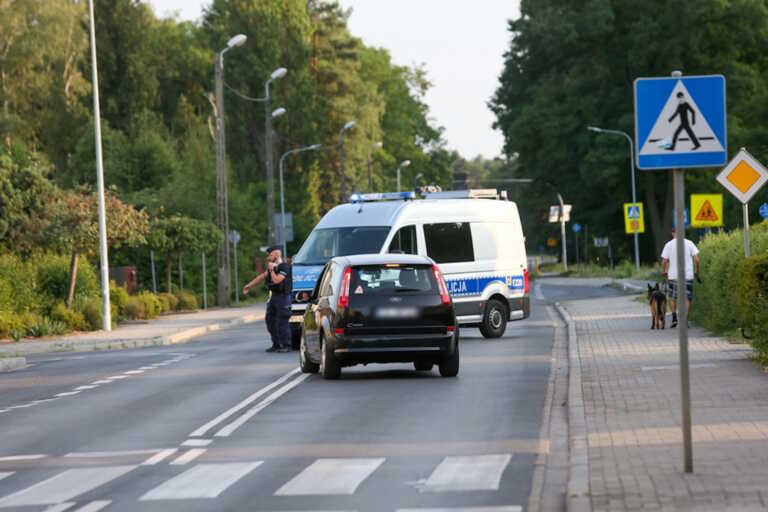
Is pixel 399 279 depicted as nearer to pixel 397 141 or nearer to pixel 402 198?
pixel 402 198

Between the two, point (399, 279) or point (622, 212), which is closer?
point (399, 279)

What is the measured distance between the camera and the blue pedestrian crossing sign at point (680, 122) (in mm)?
10414

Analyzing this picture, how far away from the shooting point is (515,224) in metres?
29.8

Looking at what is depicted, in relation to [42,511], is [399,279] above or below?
above

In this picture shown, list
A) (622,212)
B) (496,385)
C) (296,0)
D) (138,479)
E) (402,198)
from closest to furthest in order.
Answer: (138,479) < (496,385) < (402,198) < (622,212) < (296,0)

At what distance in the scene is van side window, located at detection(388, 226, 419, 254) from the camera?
90.8ft

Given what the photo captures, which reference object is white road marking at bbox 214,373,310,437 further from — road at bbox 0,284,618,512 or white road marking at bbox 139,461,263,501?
white road marking at bbox 139,461,263,501

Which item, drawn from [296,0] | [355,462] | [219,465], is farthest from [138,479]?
[296,0]

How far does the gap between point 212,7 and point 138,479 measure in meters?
80.2

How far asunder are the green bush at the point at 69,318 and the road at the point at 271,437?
12188 millimetres

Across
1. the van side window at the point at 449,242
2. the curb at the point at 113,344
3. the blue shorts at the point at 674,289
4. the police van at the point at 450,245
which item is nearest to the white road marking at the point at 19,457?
the police van at the point at 450,245

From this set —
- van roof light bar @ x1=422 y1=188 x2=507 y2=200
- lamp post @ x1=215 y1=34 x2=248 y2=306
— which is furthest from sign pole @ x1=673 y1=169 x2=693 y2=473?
lamp post @ x1=215 y1=34 x2=248 y2=306

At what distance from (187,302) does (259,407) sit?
33173mm

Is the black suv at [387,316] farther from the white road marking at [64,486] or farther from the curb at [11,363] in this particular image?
the curb at [11,363]
